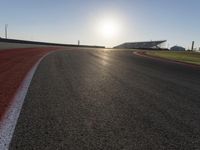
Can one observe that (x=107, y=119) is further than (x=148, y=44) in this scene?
No

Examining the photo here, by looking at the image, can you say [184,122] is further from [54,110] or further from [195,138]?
[54,110]

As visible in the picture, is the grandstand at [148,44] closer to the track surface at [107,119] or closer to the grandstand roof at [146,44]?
the grandstand roof at [146,44]

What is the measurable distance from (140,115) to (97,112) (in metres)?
0.70

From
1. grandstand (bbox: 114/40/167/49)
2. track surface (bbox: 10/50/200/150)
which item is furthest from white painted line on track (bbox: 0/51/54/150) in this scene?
grandstand (bbox: 114/40/167/49)

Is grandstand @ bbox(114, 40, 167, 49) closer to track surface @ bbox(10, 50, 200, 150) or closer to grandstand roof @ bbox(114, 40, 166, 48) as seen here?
grandstand roof @ bbox(114, 40, 166, 48)

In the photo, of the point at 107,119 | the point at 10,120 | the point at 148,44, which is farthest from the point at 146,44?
the point at 10,120

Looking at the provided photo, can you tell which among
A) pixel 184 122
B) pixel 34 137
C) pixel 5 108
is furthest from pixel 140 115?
pixel 5 108

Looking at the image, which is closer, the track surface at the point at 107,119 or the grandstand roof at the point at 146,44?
the track surface at the point at 107,119

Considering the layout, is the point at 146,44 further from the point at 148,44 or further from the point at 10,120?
the point at 10,120

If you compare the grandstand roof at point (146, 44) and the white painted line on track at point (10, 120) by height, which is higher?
the grandstand roof at point (146, 44)

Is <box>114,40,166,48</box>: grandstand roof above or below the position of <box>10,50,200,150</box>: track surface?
above

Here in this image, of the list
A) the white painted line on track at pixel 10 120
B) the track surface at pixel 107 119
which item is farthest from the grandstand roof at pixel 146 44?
the white painted line on track at pixel 10 120

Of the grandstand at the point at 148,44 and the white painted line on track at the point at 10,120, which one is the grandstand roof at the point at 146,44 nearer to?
the grandstand at the point at 148,44

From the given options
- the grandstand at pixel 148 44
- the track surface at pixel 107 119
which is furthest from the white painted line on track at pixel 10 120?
the grandstand at pixel 148 44
